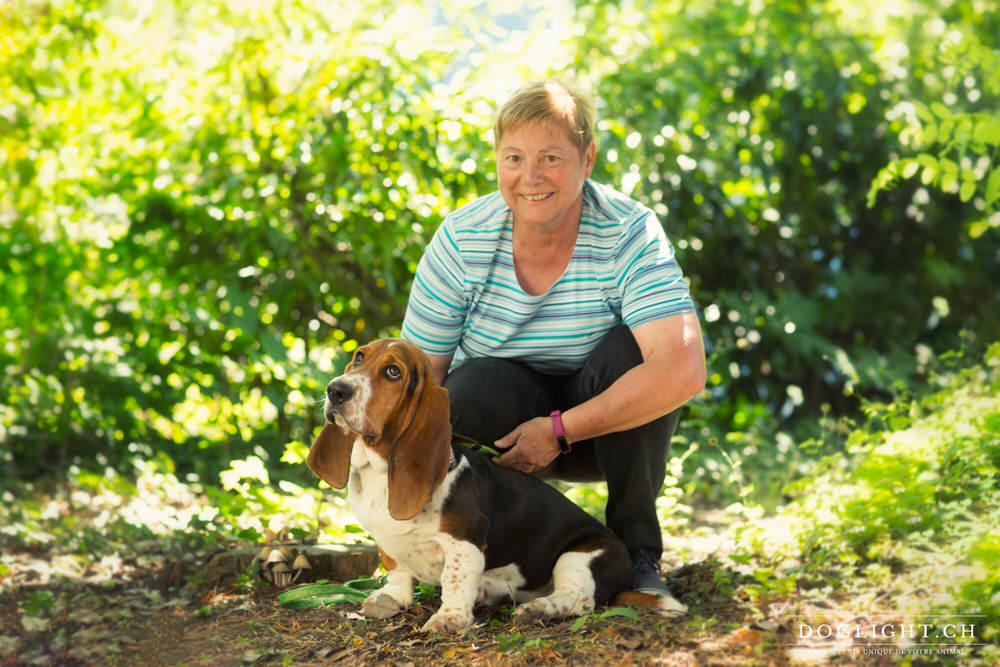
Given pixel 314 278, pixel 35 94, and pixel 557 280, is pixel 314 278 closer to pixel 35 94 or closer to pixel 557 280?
pixel 35 94

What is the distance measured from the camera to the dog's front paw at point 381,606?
2902 millimetres

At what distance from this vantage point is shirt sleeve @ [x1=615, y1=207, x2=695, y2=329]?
3102 mm

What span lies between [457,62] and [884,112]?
3157 millimetres

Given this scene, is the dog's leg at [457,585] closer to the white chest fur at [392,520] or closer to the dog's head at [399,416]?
the white chest fur at [392,520]

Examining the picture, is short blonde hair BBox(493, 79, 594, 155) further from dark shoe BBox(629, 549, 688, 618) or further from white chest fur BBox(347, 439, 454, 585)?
dark shoe BBox(629, 549, 688, 618)

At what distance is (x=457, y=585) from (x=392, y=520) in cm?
27

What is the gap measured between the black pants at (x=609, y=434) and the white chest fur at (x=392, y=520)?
0.51 metres

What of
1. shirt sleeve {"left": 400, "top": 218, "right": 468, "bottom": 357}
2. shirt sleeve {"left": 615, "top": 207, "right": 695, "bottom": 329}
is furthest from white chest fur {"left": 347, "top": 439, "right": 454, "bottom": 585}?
shirt sleeve {"left": 615, "top": 207, "right": 695, "bottom": 329}

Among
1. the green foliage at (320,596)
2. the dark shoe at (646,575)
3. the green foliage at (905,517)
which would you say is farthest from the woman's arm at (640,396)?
the green foliage at (905,517)

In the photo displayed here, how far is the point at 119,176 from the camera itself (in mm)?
5457

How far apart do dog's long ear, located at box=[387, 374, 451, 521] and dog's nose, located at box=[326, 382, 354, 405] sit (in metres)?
0.19

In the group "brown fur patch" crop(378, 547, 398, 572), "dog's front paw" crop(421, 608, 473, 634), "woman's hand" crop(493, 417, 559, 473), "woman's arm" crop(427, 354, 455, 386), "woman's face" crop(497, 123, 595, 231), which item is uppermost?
"woman's face" crop(497, 123, 595, 231)

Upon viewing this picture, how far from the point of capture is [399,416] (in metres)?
2.64

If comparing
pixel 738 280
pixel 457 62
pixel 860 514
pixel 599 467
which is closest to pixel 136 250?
pixel 457 62
